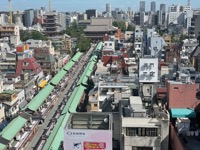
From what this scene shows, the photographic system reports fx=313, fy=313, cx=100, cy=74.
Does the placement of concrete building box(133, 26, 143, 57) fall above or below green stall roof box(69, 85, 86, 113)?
above

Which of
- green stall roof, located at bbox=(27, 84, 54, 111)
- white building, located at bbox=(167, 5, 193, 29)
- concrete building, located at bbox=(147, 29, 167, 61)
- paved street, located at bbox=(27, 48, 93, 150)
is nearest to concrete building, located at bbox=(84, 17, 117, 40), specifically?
white building, located at bbox=(167, 5, 193, 29)

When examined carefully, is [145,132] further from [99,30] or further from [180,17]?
[180,17]

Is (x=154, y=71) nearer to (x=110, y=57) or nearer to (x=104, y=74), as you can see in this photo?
(x=104, y=74)

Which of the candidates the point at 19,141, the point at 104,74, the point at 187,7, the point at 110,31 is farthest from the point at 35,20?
the point at 19,141

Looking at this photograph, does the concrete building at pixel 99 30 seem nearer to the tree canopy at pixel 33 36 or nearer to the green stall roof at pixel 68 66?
the tree canopy at pixel 33 36

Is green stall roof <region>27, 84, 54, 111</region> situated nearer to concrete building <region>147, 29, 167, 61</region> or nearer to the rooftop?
concrete building <region>147, 29, 167, 61</region>

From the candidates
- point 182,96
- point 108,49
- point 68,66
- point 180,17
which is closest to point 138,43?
point 108,49
